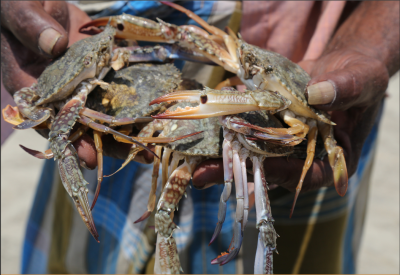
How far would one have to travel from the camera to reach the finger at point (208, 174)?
1.46m

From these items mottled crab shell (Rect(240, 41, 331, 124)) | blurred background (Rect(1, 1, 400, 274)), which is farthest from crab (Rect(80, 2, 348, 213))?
blurred background (Rect(1, 1, 400, 274))

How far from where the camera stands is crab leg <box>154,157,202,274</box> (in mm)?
1456

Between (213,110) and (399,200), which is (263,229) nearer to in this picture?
(213,110)

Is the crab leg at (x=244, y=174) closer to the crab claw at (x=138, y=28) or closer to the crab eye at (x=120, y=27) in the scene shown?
the crab claw at (x=138, y=28)

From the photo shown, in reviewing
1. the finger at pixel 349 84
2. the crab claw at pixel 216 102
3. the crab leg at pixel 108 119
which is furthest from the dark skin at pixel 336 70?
the crab claw at pixel 216 102

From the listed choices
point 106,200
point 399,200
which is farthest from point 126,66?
point 399,200

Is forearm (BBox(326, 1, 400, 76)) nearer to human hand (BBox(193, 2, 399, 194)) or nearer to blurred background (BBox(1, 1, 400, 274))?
human hand (BBox(193, 2, 399, 194))

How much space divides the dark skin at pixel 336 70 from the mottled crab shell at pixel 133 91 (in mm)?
156

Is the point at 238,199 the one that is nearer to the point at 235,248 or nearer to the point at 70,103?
the point at 235,248

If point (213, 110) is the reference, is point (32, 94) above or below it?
above

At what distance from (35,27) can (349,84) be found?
4.57 ft

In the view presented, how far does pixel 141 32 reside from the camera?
1803 mm

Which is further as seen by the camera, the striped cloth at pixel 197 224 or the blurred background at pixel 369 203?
the blurred background at pixel 369 203

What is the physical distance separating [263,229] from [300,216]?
936 millimetres
